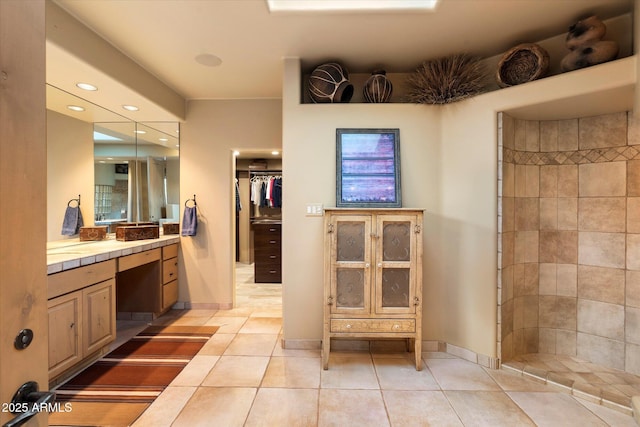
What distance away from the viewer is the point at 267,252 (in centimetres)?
512

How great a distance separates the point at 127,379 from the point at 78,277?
86 cm

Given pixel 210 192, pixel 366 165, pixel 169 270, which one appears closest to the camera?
pixel 366 165

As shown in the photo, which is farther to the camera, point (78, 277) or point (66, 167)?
point (66, 167)

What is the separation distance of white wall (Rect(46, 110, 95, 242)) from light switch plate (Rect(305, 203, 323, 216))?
2344mm

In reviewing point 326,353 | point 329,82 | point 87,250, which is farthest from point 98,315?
point 329,82

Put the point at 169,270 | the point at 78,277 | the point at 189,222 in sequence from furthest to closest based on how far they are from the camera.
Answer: the point at 189,222
the point at 169,270
the point at 78,277

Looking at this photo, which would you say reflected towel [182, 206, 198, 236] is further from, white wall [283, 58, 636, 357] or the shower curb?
the shower curb

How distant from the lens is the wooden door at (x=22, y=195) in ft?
1.82

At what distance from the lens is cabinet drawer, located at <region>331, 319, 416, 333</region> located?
2359 millimetres

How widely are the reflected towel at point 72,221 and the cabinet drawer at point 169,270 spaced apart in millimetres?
900

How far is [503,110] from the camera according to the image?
7.74 feet

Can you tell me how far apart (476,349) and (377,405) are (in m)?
1.10

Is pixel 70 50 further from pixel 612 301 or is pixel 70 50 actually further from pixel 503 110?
pixel 612 301

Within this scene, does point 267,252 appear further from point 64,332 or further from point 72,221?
point 64,332
